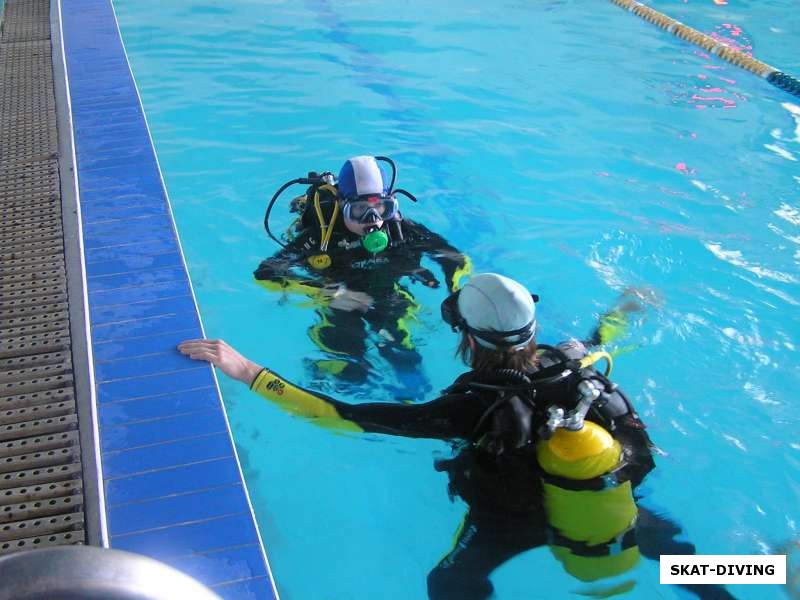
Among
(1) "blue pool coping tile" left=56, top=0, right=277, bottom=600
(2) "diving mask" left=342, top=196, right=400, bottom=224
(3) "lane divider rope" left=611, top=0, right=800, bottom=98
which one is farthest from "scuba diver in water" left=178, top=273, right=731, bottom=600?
(3) "lane divider rope" left=611, top=0, right=800, bottom=98

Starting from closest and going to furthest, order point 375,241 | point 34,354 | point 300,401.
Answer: point 300,401, point 34,354, point 375,241

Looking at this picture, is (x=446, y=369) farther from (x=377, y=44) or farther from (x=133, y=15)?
(x=133, y=15)

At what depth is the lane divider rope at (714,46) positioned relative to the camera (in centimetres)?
869

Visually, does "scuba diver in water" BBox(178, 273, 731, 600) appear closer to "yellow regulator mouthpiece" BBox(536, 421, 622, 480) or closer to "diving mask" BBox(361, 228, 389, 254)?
"yellow regulator mouthpiece" BBox(536, 421, 622, 480)

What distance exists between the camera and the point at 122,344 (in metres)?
3.48

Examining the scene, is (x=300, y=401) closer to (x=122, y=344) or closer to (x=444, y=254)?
(x=122, y=344)

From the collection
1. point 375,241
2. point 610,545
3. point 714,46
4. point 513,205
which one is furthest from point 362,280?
point 714,46

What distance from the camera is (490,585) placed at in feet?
9.30

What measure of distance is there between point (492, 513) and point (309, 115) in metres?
5.69

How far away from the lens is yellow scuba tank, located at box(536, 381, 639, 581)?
2547 mm

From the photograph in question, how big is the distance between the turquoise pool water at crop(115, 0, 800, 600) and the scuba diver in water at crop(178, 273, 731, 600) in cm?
49

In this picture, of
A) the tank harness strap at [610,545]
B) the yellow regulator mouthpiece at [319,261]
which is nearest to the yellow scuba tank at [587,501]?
the tank harness strap at [610,545]

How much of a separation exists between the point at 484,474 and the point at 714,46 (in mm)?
8689

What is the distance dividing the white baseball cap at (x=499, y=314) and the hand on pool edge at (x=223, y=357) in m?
0.92
